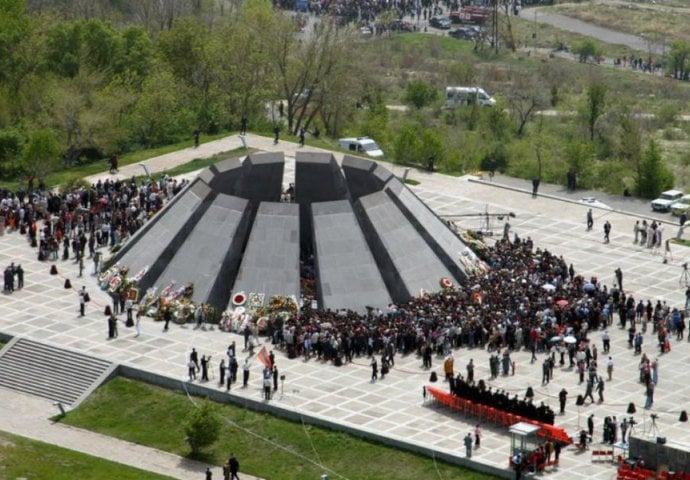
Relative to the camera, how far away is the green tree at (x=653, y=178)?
373 feet

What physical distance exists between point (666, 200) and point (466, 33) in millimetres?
80928

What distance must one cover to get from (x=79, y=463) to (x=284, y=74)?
61.1 m

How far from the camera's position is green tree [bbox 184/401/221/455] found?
7175 centimetres

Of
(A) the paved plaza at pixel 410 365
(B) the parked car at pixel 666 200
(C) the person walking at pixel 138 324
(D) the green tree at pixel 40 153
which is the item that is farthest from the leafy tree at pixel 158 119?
(C) the person walking at pixel 138 324

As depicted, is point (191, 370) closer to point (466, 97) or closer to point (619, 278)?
point (619, 278)

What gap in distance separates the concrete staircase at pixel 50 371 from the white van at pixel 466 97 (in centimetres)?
7168

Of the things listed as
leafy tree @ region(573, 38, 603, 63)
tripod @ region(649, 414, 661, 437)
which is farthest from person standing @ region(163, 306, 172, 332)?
leafy tree @ region(573, 38, 603, 63)

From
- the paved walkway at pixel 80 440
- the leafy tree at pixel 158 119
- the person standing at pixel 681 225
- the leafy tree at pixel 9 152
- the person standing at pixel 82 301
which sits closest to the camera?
the paved walkway at pixel 80 440

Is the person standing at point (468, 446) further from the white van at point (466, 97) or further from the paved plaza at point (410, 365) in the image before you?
the white van at point (466, 97)

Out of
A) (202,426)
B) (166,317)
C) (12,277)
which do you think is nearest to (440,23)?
(12,277)

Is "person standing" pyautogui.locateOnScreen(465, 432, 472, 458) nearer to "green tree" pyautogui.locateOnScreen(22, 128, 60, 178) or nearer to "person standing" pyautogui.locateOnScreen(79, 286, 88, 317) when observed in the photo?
"person standing" pyautogui.locateOnScreen(79, 286, 88, 317)

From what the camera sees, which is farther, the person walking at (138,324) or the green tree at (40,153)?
the green tree at (40,153)

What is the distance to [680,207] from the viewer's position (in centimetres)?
10656

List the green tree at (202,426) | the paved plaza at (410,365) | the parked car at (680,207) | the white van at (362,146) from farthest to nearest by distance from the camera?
the white van at (362,146), the parked car at (680,207), the paved plaza at (410,365), the green tree at (202,426)
